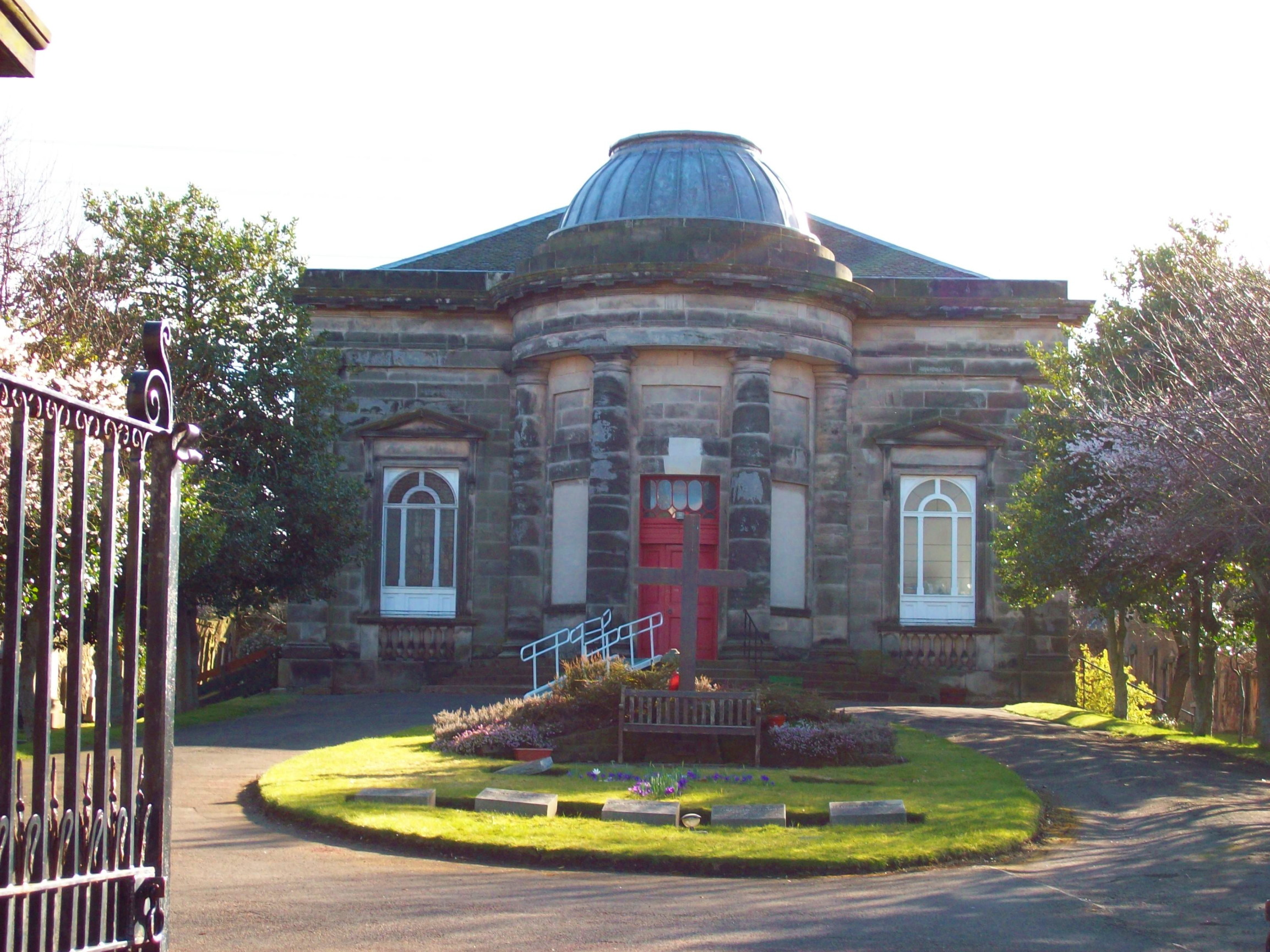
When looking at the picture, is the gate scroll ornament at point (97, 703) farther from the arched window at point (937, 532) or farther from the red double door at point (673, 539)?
the arched window at point (937, 532)

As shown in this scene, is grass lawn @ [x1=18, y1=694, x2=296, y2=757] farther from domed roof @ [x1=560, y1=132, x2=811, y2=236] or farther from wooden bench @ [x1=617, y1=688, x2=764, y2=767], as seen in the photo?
domed roof @ [x1=560, y1=132, x2=811, y2=236]

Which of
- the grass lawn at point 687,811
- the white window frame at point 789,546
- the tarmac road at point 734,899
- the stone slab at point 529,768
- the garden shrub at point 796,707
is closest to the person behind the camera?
the tarmac road at point 734,899

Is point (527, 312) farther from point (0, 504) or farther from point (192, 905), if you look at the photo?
point (192, 905)

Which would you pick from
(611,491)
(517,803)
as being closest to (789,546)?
(611,491)

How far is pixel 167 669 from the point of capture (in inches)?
223

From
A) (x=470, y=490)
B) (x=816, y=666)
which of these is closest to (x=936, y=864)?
(x=816, y=666)

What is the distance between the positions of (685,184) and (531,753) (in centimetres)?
1609

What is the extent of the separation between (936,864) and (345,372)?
65.5 ft

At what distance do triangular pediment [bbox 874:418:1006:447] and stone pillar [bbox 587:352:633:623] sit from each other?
5.30 metres

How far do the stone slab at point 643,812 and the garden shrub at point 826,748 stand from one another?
12.5 ft

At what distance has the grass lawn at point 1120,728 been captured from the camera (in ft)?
64.6

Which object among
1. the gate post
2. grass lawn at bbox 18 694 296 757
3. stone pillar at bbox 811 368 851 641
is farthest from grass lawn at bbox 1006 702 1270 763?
the gate post

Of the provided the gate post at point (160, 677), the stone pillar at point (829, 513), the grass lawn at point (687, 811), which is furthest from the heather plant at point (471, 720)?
the stone pillar at point (829, 513)

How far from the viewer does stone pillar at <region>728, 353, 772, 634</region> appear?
25.8m
